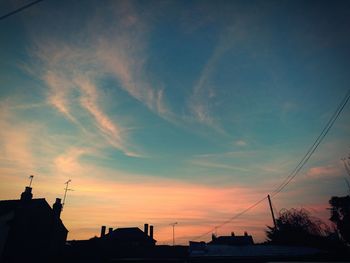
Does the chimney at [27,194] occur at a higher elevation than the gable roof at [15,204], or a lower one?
higher

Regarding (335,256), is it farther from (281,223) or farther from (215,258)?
(281,223)

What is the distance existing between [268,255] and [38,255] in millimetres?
30812

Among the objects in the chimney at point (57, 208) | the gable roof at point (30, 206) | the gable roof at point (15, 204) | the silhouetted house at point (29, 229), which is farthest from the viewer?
the chimney at point (57, 208)

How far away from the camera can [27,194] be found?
112ft

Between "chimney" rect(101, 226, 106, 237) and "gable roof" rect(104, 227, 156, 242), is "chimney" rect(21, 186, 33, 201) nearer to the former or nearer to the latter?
"chimney" rect(101, 226, 106, 237)

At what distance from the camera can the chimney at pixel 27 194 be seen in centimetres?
3375

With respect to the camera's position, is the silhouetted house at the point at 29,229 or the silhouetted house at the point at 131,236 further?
the silhouetted house at the point at 131,236

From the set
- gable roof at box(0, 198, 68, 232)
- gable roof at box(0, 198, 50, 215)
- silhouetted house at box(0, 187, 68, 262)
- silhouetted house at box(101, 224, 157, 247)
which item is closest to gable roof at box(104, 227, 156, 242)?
silhouetted house at box(101, 224, 157, 247)

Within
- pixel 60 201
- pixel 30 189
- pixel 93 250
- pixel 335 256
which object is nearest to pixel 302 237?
pixel 335 256

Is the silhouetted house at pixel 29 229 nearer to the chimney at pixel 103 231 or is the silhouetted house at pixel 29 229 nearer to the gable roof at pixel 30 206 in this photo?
the gable roof at pixel 30 206

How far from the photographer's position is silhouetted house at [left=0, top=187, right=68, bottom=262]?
30.0 metres

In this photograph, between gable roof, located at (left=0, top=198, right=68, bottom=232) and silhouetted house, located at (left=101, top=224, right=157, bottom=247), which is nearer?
gable roof, located at (left=0, top=198, right=68, bottom=232)

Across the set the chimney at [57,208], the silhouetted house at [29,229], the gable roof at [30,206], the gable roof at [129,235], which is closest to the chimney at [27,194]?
the silhouetted house at [29,229]

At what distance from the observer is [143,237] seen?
56000 mm
